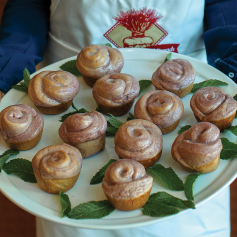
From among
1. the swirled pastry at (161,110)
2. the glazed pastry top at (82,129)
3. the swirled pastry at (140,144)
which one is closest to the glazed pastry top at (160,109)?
the swirled pastry at (161,110)

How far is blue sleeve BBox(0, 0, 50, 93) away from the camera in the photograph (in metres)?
1.81

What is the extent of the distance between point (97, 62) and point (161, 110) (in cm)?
47

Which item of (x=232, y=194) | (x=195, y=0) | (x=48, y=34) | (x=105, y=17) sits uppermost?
(x=195, y=0)

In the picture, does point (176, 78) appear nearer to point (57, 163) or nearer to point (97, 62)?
point (97, 62)

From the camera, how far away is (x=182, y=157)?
122cm

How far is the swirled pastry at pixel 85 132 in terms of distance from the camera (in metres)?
1.29

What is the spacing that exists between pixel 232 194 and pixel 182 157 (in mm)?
1682

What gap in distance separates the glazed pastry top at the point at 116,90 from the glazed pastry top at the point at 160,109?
0.08 m

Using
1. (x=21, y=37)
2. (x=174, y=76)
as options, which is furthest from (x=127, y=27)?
(x=21, y=37)

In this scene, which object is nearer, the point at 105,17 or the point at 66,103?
the point at 66,103

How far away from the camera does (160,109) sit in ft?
4.49

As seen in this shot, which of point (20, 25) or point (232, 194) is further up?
point (20, 25)

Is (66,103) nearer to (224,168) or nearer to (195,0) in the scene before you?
(224,168)

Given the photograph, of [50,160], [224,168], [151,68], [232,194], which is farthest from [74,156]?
[232,194]
